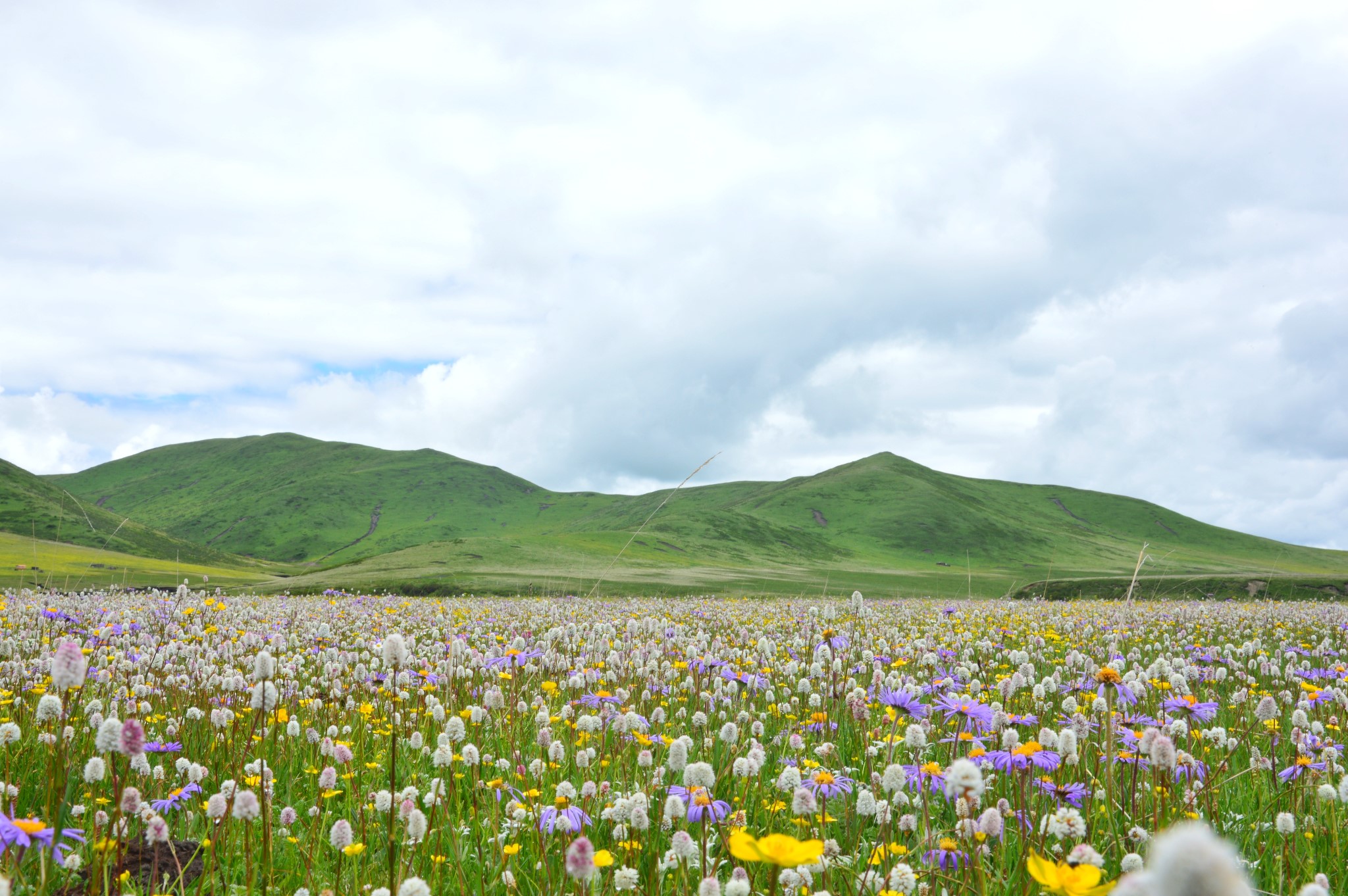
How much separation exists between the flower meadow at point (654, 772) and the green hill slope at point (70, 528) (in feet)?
337

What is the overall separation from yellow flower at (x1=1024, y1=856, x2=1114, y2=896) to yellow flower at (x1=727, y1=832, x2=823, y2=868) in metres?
0.54

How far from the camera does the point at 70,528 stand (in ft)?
416

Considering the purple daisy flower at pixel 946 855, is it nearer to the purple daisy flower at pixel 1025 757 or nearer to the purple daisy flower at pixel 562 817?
the purple daisy flower at pixel 1025 757

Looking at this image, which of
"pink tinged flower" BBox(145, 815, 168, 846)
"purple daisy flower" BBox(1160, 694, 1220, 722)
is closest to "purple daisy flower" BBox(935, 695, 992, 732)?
"purple daisy flower" BBox(1160, 694, 1220, 722)

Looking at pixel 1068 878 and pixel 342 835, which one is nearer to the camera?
pixel 1068 878

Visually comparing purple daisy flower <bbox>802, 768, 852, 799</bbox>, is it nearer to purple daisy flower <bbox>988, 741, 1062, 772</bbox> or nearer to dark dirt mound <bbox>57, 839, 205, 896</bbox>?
purple daisy flower <bbox>988, 741, 1062, 772</bbox>

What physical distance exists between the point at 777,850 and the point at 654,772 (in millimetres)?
3436

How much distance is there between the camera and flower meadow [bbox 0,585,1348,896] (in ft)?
9.98

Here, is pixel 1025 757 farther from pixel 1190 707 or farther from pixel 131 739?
pixel 131 739

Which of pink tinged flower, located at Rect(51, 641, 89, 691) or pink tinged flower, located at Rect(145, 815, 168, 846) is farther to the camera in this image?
pink tinged flower, located at Rect(145, 815, 168, 846)

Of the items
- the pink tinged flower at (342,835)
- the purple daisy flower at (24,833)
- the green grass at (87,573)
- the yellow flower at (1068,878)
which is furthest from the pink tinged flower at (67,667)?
the green grass at (87,573)

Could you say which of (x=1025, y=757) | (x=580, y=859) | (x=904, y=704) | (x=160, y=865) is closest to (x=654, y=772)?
(x=904, y=704)

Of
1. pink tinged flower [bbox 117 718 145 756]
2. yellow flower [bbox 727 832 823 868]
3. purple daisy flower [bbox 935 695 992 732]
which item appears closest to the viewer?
yellow flower [bbox 727 832 823 868]

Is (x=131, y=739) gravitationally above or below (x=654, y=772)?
above
